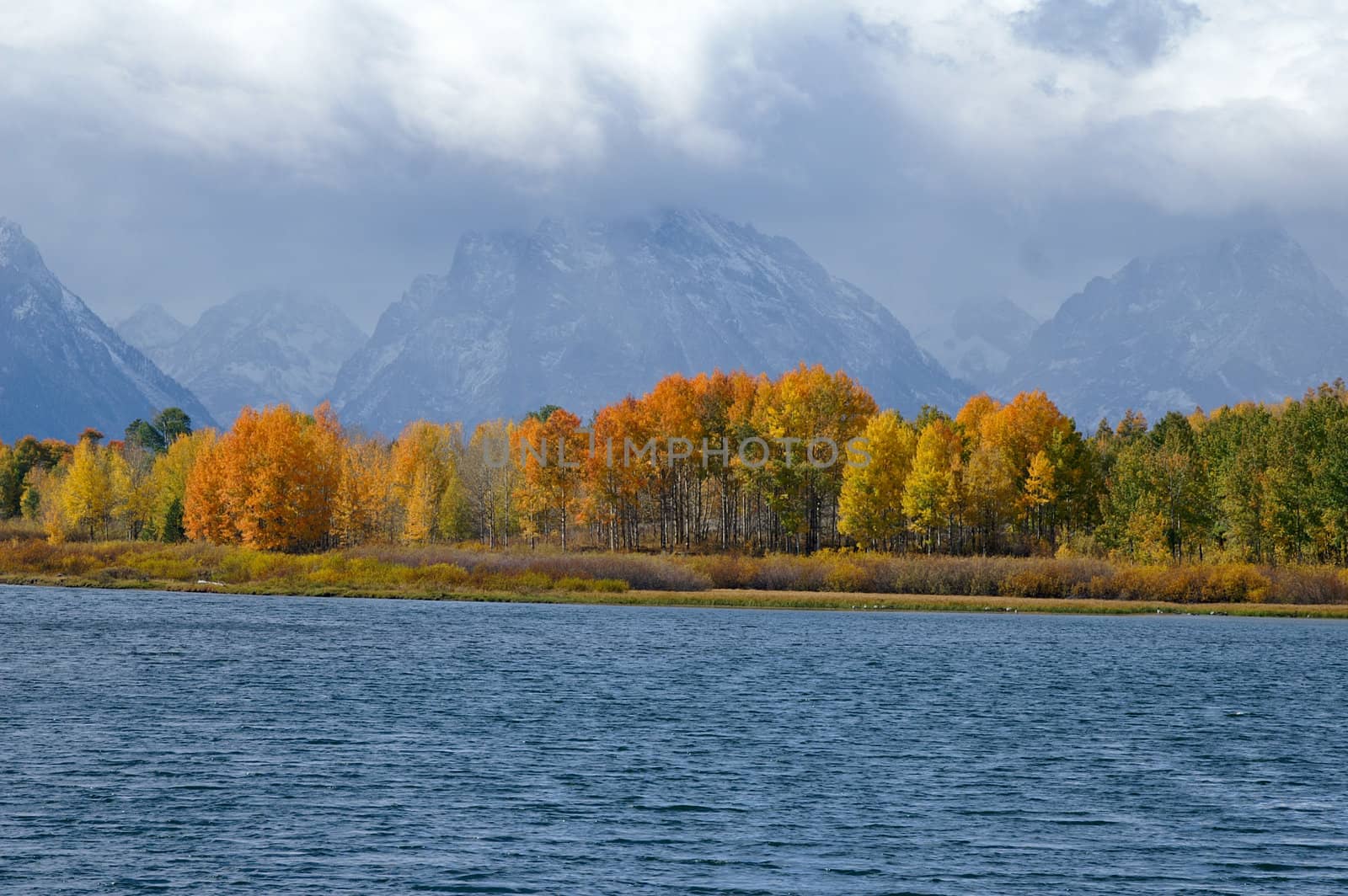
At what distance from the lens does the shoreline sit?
90.9m

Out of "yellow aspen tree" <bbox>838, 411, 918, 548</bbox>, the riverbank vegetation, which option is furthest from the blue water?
"yellow aspen tree" <bbox>838, 411, 918, 548</bbox>

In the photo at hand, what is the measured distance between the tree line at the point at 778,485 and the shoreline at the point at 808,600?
32.5ft

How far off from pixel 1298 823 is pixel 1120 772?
18.6 feet

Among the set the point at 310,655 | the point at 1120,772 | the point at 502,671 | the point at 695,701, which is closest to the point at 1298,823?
the point at 1120,772

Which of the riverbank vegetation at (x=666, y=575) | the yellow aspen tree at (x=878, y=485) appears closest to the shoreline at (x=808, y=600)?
the riverbank vegetation at (x=666, y=575)

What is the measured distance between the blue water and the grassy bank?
3083 cm

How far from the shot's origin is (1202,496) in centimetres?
10681

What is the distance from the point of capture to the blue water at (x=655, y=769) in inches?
931

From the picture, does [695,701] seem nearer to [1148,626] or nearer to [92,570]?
[1148,626]

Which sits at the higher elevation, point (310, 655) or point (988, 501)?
point (988, 501)

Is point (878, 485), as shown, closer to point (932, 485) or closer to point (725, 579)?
point (932, 485)

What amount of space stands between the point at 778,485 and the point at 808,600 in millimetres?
26539

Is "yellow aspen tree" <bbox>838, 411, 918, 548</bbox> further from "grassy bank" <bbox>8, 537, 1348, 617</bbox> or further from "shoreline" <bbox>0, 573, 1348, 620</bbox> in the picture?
"shoreline" <bbox>0, 573, 1348, 620</bbox>

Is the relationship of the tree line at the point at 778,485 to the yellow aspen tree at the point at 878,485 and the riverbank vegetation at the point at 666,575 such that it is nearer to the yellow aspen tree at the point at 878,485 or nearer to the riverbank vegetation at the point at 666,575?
the yellow aspen tree at the point at 878,485
